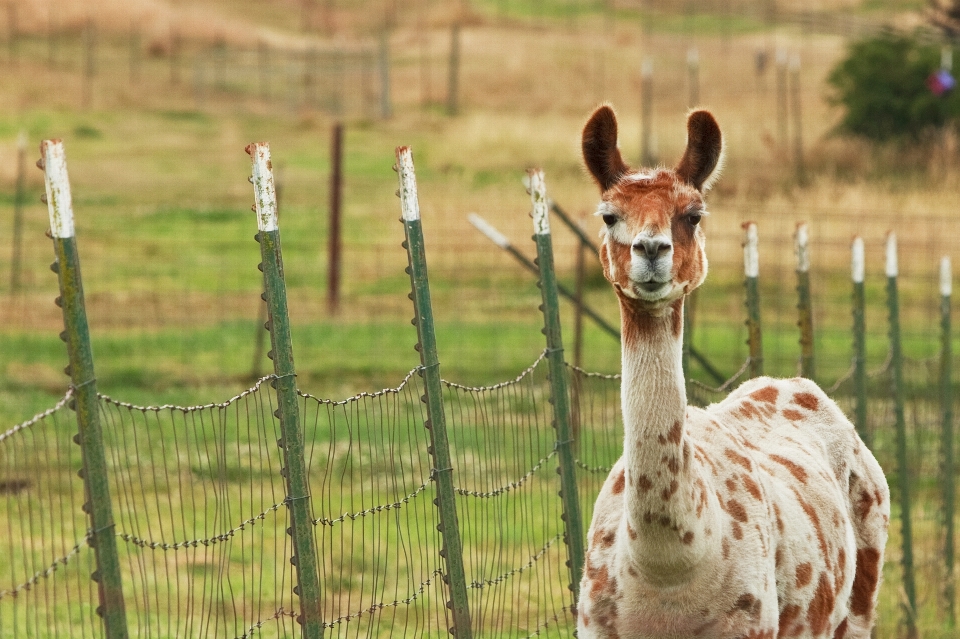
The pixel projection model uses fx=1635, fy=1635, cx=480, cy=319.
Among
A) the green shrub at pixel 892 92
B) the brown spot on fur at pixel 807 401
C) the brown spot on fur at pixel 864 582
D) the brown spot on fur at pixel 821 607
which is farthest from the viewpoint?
the green shrub at pixel 892 92

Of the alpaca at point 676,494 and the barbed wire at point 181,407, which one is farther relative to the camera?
the alpaca at point 676,494

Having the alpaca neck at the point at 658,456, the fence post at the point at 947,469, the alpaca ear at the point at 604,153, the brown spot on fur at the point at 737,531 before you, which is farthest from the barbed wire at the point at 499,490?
Answer: the fence post at the point at 947,469

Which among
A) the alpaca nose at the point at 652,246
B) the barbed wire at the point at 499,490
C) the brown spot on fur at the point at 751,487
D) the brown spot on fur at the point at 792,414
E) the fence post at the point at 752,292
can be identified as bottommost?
the barbed wire at the point at 499,490

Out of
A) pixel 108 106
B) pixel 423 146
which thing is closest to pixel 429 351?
pixel 423 146

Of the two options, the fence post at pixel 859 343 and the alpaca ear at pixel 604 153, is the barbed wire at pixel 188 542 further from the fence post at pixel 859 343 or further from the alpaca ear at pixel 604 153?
the fence post at pixel 859 343

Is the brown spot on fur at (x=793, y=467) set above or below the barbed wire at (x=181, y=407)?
below

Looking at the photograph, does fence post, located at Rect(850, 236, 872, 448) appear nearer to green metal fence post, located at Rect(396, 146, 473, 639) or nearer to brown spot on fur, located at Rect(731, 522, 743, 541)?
green metal fence post, located at Rect(396, 146, 473, 639)

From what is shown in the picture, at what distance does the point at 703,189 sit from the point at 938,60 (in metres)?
25.5

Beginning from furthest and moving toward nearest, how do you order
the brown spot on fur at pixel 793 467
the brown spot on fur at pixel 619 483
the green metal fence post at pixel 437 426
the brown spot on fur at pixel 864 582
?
1. the brown spot on fur at pixel 864 582
2. the brown spot on fur at pixel 793 467
3. the green metal fence post at pixel 437 426
4. the brown spot on fur at pixel 619 483

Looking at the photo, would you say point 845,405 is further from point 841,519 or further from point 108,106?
point 108,106

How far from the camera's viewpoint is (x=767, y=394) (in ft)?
23.6

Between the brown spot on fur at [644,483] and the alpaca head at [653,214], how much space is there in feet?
1.75

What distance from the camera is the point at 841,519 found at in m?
6.62

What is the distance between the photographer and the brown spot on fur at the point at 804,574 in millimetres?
6020
